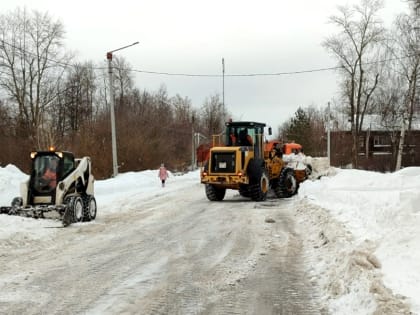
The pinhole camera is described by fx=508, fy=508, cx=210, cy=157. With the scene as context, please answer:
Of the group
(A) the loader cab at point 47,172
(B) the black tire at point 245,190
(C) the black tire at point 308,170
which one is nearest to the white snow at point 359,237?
(A) the loader cab at point 47,172

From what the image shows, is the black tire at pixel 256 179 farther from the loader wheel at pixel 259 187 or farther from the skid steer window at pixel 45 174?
the skid steer window at pixel 45 174

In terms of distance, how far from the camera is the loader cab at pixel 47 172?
1359cm

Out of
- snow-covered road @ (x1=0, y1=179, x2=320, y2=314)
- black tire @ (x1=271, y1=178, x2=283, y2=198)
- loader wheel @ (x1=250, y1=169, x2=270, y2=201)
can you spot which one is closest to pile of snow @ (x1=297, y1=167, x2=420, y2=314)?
snow-covered road @ (x1=0, y1=179, x2=320, y2=314)

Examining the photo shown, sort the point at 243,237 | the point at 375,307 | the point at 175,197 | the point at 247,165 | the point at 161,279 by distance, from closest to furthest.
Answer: the point at 375,307, the point at 161,279, the point at 243,237, the point at 247,165, the point at 175,197

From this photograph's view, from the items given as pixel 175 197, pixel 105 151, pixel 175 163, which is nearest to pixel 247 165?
pixel 175 197

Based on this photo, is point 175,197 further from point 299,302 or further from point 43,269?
point 299,302

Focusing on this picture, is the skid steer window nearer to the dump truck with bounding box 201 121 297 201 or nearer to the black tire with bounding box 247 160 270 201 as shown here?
the dump truck with bounding box 201 121 297 201

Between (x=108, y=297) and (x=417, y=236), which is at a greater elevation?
(x=417, y=236)

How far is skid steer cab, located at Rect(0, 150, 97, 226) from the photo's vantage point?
12875 millimetres

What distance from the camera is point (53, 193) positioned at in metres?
13.5

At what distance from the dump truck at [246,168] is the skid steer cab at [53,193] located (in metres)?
6.32

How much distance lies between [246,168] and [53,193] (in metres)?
7.98

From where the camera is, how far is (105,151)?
34.9 meters

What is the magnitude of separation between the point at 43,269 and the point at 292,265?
4.09m
